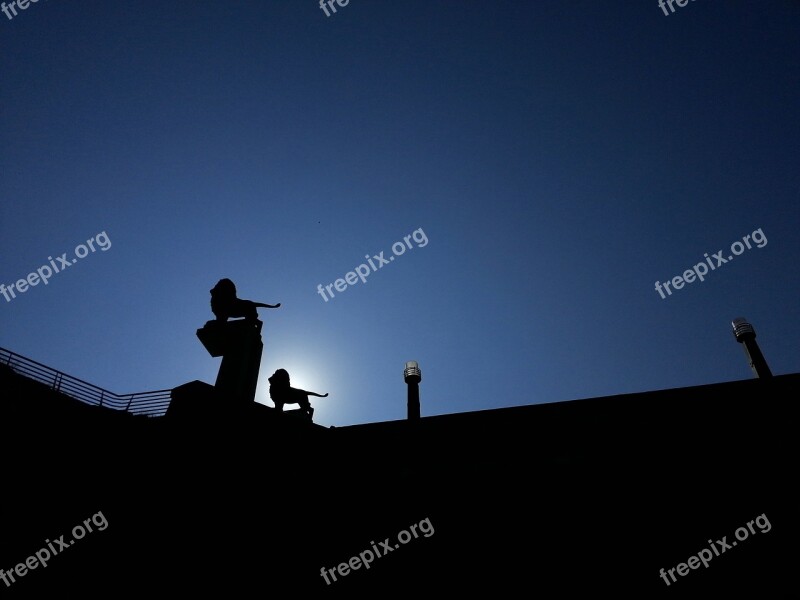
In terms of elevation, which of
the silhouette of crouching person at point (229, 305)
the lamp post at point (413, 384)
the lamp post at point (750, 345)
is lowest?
the lamp post at point (750, 345)

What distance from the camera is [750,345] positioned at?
11492 millimetres

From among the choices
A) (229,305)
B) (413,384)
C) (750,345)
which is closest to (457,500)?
(413,384)

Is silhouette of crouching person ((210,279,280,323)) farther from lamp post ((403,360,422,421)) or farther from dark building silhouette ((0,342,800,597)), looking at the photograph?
lamp post ((403,360,422,421))

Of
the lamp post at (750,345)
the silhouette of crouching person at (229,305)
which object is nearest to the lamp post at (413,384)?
the silhouette of crouching person at (229,305)

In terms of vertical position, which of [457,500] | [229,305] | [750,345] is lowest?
[750,345]

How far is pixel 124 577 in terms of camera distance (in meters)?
6.85

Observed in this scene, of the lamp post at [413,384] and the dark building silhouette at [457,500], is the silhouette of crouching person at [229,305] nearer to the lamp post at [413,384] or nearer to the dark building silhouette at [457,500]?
the dark building silhouette at [457,500]

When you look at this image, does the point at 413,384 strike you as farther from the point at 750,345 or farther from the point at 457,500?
the point at 750,345

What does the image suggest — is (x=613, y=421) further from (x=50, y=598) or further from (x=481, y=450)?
(x=50, y=598)

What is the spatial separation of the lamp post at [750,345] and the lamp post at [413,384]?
9.07 metres

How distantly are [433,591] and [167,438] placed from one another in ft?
17.4

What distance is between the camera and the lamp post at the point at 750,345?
1112 centimetres

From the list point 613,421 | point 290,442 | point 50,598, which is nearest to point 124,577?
point 50,598

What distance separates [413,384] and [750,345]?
9423 millimetres
